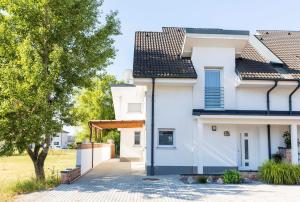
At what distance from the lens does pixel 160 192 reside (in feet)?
44.3

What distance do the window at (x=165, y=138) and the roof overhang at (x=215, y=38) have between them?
5.53 m

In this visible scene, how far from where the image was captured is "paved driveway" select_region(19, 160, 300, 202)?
12320mm

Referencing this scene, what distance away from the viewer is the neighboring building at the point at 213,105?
19406mm

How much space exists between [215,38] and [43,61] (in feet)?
32.6

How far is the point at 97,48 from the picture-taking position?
18.1 m

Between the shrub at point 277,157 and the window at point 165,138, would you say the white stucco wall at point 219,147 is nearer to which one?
the window at point 165,138

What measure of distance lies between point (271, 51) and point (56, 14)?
1502 cm

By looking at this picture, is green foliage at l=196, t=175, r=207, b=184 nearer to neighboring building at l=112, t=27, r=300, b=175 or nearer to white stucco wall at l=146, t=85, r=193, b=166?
neighboring building at l=112, t=27, r=300, b=175

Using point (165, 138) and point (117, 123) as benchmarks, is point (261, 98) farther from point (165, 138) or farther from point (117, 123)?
point (117, 123)

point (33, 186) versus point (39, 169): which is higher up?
point (39, 169)

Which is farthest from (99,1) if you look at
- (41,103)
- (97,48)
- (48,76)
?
(41,103)

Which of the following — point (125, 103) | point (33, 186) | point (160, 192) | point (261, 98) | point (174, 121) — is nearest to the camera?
point (160, 192)

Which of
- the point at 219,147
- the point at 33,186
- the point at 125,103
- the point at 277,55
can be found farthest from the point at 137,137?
the point at 33,186

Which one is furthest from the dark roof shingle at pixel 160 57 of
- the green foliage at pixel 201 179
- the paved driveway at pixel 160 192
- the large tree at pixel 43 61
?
the paved driveway at pixel 160 192
